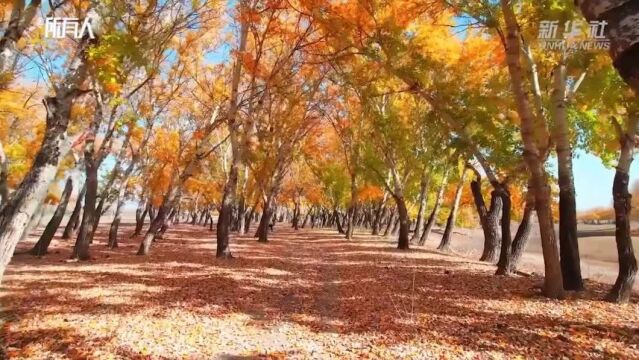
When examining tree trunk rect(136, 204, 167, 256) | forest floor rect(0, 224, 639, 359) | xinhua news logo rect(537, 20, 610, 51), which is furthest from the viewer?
tree trunk rect(136, 204, 167, 256)

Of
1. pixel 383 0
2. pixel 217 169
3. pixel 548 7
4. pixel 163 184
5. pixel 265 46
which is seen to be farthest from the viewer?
pixel 217 169

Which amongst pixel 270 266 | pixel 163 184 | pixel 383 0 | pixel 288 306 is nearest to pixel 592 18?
pixel 288 306

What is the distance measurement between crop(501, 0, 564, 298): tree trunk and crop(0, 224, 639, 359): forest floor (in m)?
0.60

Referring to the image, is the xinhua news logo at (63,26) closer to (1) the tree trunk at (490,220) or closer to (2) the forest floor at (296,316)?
(2) the forest floor at (296,316)

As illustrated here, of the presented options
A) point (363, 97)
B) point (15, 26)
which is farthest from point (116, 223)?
point (15, 26)

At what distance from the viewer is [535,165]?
9031 mm

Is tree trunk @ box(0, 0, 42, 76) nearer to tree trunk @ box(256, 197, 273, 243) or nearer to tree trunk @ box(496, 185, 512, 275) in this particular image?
tree trunk @ box(496, 185, 512, 275)

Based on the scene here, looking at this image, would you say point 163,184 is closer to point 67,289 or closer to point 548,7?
point 67,289

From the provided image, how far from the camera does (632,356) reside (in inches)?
234

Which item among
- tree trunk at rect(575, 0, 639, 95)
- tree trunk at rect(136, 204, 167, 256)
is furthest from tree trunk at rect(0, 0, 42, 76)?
tree trunk at rect(136, 204, 167, 256)

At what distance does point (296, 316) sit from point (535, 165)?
19.1 ft

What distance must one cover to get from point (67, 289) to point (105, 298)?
1524mm

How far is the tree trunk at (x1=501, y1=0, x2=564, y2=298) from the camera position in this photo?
869 cm

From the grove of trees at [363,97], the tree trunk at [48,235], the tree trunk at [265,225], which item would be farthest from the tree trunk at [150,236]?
the tree trunk at [265,225]
